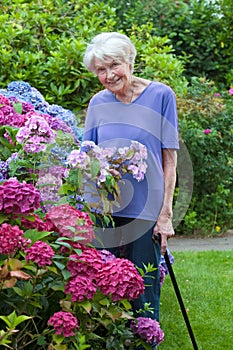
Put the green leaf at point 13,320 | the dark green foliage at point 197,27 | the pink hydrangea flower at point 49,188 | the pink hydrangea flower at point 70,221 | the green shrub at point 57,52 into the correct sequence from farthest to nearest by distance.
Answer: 1. the dark green foliage at point 197,27
2. the green shrub at point 57,52
3. the pink hydrangea flower at point 49,188
4. the pink hydrangea flower at point 70,221
5. the green leaf at point 13,320

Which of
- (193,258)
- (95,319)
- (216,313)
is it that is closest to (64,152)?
(95,319)

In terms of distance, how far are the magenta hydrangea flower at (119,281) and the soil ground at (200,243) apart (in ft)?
14.0

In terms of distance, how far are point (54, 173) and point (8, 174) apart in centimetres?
26

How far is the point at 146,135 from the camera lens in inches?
134

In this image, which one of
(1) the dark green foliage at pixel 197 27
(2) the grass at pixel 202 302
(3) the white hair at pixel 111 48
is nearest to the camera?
(3) the white hair at pixel 111 48

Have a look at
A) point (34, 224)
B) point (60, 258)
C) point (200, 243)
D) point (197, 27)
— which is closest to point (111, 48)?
point (34, 224)

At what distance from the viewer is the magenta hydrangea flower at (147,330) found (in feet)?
10.7

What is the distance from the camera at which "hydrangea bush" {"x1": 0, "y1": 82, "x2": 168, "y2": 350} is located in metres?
2.56

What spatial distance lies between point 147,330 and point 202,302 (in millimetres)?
2239

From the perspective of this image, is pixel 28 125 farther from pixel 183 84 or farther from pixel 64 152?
pixel 183 84

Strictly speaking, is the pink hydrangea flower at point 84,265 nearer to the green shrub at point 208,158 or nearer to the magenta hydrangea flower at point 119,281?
the magenta hydrangea flower at point 119,281

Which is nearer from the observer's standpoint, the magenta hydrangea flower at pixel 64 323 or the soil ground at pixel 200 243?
the magenta hydrangea flower at pixel 64 323

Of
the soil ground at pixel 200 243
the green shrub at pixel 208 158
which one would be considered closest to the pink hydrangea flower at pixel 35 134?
the soil ground at pixel 200 243

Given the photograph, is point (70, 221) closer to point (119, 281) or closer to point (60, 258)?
point (60, 258)
